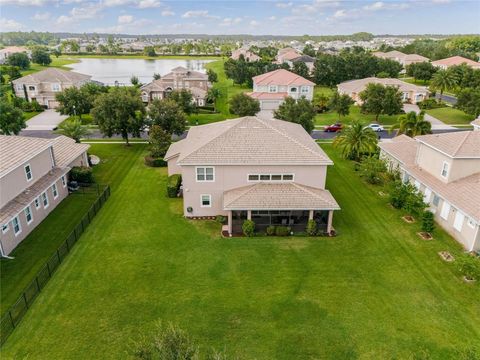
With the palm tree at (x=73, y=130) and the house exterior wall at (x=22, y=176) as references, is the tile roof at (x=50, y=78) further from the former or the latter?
the house exterior wall at (x=22, y=176)

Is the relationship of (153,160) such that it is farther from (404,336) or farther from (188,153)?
(404,336)

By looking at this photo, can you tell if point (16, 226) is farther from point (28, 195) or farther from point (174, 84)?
point (174, 84)

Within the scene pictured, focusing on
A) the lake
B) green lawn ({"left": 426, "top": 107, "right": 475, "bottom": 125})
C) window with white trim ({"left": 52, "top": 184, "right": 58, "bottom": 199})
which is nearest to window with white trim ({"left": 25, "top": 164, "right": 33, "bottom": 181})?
window with white trim ({"left": 52, "top": 184, "right": 58, "bottom": 199})

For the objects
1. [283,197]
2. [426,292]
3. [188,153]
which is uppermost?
[188,153]

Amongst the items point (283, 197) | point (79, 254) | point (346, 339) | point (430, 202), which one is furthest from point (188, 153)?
point (430, 202)

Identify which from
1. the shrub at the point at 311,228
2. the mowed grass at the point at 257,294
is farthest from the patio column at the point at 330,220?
the shrub at the point at 311,228

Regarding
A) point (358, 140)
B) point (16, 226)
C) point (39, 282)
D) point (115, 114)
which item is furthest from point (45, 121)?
point (358, 140)
